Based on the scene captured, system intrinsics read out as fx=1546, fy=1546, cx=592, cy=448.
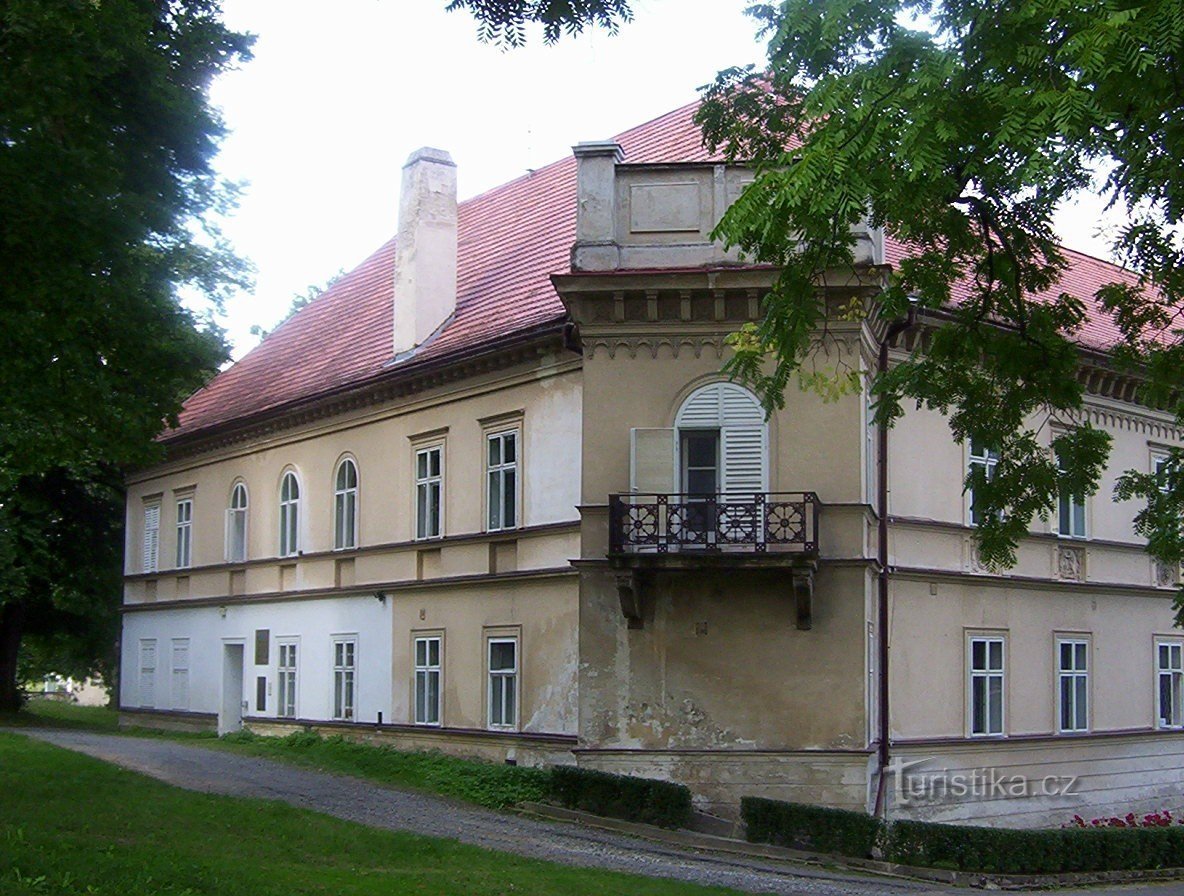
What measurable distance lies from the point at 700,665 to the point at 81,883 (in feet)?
34.8

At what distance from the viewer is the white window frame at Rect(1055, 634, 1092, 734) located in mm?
25703

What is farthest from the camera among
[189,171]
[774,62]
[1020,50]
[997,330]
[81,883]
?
[189,171]

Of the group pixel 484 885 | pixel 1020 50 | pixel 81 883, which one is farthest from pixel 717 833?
pixel 1020 50

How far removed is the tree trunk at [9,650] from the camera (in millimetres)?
39375

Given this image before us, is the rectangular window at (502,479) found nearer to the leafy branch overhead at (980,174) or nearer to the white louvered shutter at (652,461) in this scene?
the white louvered shutter at (652,461)

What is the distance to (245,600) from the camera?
105 ft

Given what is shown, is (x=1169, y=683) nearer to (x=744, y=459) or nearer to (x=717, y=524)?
(x=744, y=459)

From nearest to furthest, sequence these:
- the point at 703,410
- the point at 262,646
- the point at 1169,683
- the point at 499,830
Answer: the point at 499,830 < the point at 703,410 < the point at 1169,683 < the point at 262,646

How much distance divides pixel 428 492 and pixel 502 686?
4.04 metres

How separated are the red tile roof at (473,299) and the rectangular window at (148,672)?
5.10 m

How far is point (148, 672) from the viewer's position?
3688 cm

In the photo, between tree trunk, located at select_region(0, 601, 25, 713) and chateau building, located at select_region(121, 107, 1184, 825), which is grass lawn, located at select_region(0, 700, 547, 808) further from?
tree trunk, located at select_region(0, 601, 25, 713)

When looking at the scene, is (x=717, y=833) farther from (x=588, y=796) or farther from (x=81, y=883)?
(x=81, y=883)

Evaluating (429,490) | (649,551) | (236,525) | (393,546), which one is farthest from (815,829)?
(236,525)
